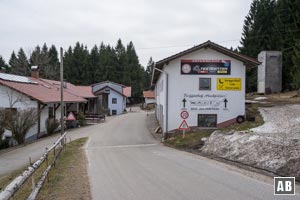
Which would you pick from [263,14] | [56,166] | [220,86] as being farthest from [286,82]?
[56,166]

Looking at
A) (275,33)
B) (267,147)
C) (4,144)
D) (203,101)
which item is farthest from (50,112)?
(275,33)

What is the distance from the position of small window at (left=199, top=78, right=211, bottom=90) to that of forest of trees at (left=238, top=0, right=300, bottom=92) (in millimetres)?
20722

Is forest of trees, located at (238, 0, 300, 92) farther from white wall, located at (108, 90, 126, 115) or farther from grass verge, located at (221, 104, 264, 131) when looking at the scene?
white wall, located at (108, 90, 126, 115)

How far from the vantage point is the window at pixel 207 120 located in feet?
80.1

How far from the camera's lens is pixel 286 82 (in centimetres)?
5141

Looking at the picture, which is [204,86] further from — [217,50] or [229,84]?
[217,50]

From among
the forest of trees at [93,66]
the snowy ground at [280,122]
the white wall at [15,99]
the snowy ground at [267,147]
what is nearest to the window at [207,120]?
the snowy ground at [280,122]

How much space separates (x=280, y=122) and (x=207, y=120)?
550cm

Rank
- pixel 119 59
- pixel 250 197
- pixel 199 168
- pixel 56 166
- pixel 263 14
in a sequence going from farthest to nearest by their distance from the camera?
pixel 119 59, pixel 263 14, pixel 56 166, pixel 199 168, pixel 250 197

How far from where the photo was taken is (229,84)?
24422mm

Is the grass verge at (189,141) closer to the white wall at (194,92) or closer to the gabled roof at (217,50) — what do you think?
the white wall at (194,92)

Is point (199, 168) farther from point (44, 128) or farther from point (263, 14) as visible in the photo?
point (263, 14)

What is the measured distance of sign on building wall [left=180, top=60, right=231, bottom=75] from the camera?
24375 millimetres

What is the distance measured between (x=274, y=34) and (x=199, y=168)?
49.1 meters
